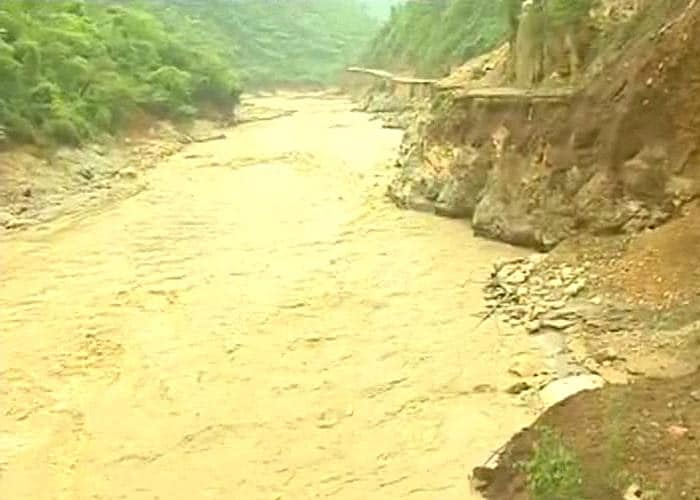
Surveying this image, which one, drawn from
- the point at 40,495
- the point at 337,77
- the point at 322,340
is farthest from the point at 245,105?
the point at 40,495

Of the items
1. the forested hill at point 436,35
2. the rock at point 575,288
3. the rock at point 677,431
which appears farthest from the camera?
the forested hill at point 436,35

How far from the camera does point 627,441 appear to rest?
9.75m

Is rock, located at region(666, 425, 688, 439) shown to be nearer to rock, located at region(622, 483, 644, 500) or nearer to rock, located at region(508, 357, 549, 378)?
rock, located at region(622, 483, 644, 500)

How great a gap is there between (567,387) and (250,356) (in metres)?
4.35

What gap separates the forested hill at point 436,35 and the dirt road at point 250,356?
13881 millimetres

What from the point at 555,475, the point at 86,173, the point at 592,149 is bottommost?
the point at 86,173

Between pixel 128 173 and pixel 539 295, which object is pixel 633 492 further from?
pixel 128 173

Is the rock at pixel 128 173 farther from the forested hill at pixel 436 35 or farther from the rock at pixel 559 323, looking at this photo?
the rock at pixel 559 323

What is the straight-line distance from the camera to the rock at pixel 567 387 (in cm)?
1239

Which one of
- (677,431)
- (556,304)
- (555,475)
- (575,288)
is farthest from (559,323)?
(555,475)

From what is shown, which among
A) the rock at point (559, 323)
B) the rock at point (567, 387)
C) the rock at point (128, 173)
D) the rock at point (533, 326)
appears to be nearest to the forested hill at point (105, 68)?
the rock at point (128, 173)

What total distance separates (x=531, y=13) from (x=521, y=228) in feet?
16.0

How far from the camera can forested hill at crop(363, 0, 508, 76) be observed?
42.0 m

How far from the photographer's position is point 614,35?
790 inches
